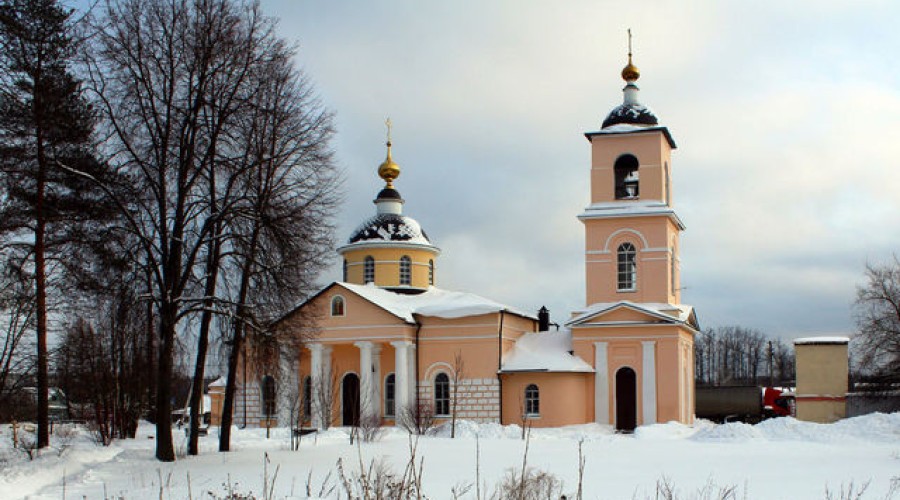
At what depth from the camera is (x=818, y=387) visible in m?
35.2

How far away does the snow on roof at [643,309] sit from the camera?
3395 cm

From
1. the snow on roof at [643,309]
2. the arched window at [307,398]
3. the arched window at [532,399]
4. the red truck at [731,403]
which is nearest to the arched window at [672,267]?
the snow on roof at [643,309]

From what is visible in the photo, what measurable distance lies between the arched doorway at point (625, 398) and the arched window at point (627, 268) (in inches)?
115

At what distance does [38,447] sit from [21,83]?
7.48 meters

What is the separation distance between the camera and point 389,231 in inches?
1644

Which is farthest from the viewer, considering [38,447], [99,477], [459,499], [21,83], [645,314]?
[645,314]

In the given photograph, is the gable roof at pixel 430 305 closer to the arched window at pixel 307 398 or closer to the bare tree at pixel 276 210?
the arched window at pixel 307 398

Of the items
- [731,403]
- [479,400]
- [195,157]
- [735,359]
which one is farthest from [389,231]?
[735,359]

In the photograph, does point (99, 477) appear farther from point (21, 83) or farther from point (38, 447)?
point (21, 83)

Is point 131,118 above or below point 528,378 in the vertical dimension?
above

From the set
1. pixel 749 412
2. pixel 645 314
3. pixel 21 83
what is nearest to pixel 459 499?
pixel 21 83

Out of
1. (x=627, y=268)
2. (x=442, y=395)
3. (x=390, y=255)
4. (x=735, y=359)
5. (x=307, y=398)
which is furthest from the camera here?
(x=735, y=359)

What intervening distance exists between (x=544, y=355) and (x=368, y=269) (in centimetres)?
966

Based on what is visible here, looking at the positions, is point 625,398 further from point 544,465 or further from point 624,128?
point 544,465
